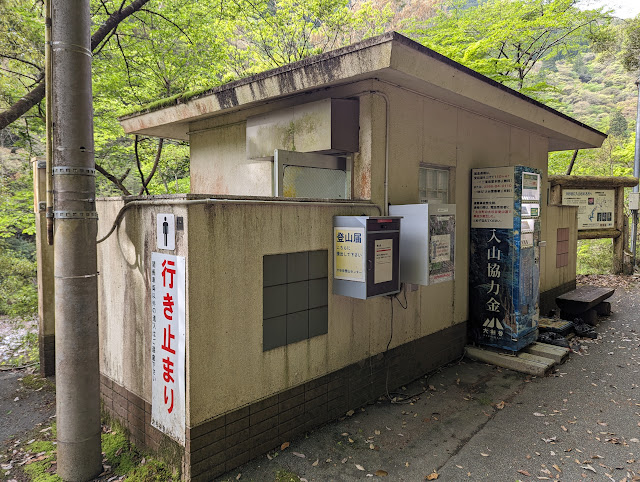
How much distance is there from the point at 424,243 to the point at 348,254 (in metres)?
0.99

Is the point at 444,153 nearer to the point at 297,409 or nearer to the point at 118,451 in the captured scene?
the point at 297,409

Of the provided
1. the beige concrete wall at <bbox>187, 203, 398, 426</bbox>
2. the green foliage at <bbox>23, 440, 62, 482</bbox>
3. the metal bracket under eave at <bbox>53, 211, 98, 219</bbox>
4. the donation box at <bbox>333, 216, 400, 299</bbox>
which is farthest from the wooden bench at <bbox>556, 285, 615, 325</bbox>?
the green foliage at <bbox>23, 440, 62, 482</bbox>

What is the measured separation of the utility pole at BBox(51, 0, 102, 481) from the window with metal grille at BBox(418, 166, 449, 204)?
4.10 metres

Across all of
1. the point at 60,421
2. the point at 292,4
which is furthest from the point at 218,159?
the point at 292,4

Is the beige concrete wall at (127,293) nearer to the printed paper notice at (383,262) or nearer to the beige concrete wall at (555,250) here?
the printed paper notice at (383,262)

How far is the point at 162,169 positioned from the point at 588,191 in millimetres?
12859

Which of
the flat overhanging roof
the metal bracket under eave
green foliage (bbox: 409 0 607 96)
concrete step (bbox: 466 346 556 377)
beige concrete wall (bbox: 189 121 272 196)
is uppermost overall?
green foliage (bbox: 409 0 607 96)

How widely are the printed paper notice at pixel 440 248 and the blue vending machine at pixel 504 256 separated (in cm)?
158

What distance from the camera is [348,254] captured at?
4340 mm

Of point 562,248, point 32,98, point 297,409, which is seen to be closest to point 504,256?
point 297,409

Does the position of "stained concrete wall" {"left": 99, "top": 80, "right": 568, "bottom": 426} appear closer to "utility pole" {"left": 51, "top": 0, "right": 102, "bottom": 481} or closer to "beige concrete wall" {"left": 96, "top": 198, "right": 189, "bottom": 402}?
"beige concrete wall" {"left": 96, "top": 198, "right": 189, "bottom": 402}

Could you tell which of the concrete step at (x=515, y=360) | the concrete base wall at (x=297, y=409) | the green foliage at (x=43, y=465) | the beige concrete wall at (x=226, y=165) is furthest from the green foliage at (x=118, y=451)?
the concrete step at (x=515, y=360)

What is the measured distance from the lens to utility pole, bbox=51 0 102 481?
322cm

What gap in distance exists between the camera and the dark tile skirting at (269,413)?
3.50 meters
